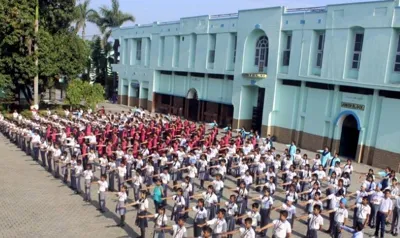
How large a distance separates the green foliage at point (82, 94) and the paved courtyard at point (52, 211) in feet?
49.0

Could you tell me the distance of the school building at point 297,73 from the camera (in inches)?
813

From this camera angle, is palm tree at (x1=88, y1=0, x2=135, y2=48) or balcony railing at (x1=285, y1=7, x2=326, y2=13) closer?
balcony railing at (x1=285, y1=7, x2=326, y2=13)

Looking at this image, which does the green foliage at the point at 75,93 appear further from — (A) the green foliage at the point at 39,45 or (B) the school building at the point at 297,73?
(B) the school building at the point at 297,73

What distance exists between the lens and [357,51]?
22078 mm

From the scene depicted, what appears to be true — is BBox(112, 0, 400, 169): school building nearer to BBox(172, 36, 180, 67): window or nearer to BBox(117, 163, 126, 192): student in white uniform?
BBox(172, 36, 180, 67): window

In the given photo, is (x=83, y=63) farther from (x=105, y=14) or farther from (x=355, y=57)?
(x=355, y=57)

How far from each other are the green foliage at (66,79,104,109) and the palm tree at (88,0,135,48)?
16.7 m

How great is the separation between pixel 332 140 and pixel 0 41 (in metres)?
24.4

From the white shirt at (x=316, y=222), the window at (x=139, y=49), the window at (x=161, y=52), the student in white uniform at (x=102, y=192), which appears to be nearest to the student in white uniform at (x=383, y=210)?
the white shirt at (x=316, y=222)

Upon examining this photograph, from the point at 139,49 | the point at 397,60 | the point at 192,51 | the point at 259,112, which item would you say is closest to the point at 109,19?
the point at 139,49

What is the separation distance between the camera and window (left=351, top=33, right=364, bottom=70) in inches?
862

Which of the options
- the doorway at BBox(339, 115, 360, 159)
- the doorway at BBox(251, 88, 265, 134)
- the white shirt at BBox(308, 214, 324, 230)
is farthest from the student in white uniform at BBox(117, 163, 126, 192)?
the doorway at BBox(251, 88, 265, 134)

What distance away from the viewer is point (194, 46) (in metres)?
33.3

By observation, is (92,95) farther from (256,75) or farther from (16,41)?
(256,75)
